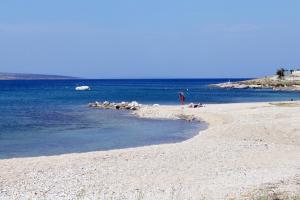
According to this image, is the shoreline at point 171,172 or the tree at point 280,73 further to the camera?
the tree at point 280,73

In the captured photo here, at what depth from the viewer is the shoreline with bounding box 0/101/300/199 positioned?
15.4 m

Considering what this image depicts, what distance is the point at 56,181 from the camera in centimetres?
1714

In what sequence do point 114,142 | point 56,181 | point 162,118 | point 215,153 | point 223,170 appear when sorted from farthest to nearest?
point 162,118 → point 114,142 → point 215,153 → point 223,170 → point 56,181

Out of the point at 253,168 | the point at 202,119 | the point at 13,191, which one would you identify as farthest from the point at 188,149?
the point at 202,119

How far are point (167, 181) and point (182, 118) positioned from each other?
28.1 metres

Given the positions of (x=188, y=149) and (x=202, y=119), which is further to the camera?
(x=202, y=119)

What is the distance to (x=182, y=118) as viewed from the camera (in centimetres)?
4538

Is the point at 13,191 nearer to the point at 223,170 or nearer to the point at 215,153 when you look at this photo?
the point at 223,170

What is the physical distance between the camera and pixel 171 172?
18969 mm

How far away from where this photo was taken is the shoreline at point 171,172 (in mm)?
15359

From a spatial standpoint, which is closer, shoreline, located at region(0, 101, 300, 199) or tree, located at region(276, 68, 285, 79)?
shoreline, located at region(0, 101, 300, 199)

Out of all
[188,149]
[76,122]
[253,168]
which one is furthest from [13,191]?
[76,122]

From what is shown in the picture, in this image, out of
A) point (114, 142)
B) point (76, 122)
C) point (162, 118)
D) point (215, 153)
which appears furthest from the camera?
point (162, 118)

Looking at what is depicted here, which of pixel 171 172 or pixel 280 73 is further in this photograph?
pixel 280 73
